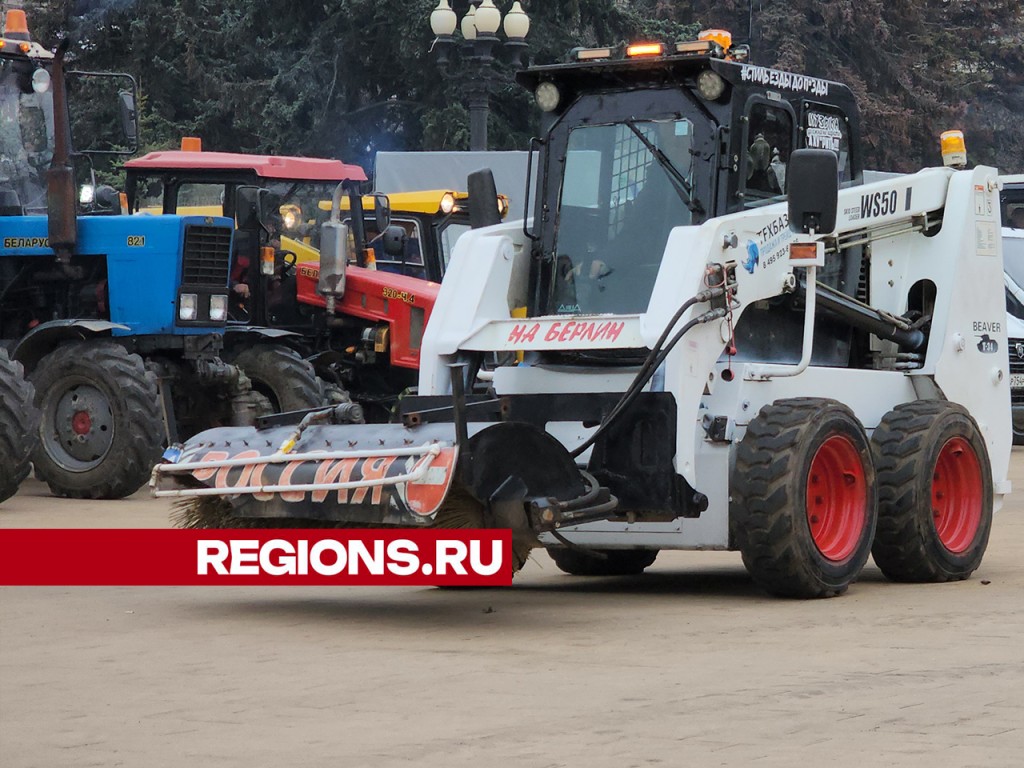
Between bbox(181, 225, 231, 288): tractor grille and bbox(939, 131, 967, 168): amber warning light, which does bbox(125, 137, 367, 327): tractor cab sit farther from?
bbox(939, 131, 967, 168): amber warning light

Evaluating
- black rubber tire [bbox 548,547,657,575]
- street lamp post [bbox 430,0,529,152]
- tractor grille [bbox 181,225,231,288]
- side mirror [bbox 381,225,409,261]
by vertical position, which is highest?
street lamp post [bbox 430,0,529,152]

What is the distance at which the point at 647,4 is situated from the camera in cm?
4406

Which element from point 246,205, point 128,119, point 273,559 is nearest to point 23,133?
point 128,119

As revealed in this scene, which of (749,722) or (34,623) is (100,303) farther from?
(749,722)

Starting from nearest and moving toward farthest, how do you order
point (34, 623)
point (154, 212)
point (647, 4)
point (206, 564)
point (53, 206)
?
point (34, 623) → point (206, 564) → point (53, 206) → point (154, 212) → point (647, 4)

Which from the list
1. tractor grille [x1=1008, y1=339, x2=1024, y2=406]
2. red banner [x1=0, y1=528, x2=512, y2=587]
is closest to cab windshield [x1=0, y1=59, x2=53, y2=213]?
red banner [x1=0, y1=528, x2=512, y2=587]

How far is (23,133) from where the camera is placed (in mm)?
16969

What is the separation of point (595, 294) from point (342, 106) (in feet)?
95.8

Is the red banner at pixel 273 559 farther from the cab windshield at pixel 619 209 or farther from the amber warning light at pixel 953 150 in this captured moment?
the amber warning light at pixel 953 150

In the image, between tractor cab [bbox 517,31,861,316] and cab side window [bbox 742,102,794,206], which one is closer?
tractor cab [bbox 517,31,861,316]

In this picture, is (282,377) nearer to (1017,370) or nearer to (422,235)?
(422,235)

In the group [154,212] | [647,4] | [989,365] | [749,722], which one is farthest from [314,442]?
[647,4]

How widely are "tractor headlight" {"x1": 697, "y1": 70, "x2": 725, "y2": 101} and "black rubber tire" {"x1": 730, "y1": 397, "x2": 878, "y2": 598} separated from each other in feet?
5.47

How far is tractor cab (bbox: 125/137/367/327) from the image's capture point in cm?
1930
